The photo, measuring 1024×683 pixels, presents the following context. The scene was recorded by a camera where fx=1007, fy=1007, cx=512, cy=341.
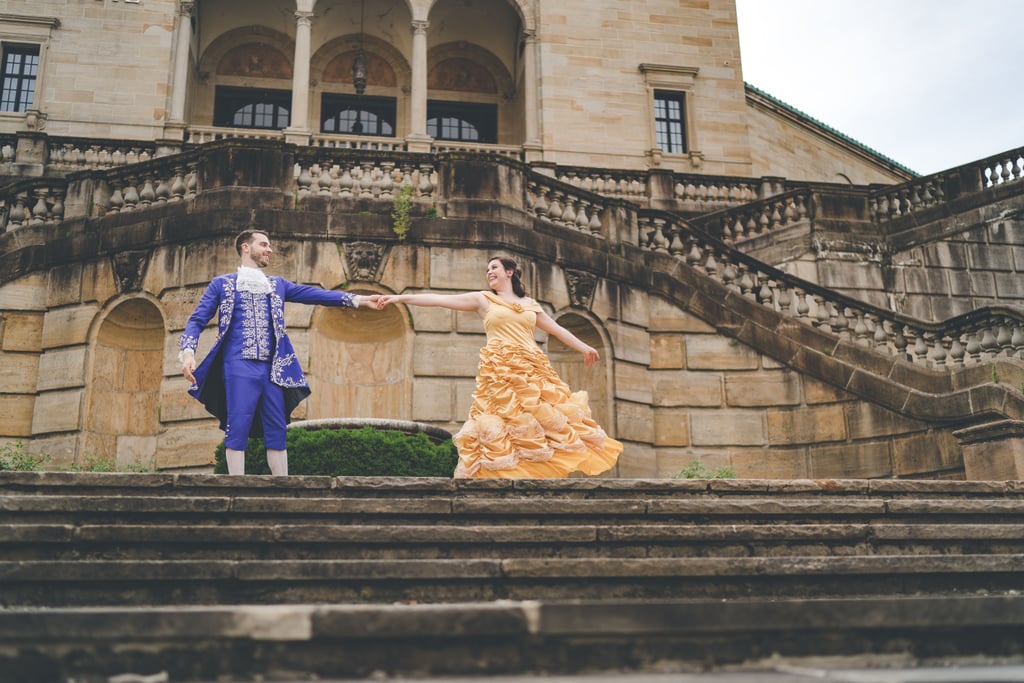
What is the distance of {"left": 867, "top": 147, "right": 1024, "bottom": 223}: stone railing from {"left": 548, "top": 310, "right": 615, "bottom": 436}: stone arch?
7.70m

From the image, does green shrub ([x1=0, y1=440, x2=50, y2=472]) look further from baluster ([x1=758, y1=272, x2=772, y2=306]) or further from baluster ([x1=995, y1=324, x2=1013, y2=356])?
baluster ([x1=995, y1=324, x2=1013, y2=356])

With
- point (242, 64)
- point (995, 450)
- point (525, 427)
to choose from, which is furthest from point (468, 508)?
point (242, 64)

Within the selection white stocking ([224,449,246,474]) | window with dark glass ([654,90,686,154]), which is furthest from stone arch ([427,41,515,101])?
white stocking ([224,449,246,474])

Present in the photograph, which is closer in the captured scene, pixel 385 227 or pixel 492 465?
pixel 492 465

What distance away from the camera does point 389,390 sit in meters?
14.4

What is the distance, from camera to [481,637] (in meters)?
4.90

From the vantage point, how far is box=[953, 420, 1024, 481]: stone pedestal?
1040 centimetres

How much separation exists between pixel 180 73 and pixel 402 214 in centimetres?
1474

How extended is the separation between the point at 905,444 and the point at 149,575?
10.5 meters

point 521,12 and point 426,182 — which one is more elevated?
point 521,12

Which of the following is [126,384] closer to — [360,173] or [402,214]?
[360,173]

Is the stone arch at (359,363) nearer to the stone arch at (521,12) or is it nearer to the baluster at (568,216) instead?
the baluster at (568,216)

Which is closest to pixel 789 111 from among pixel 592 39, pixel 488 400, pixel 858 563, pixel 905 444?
pixel 592 39

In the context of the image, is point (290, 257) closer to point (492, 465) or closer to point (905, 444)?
point (492, 465)
